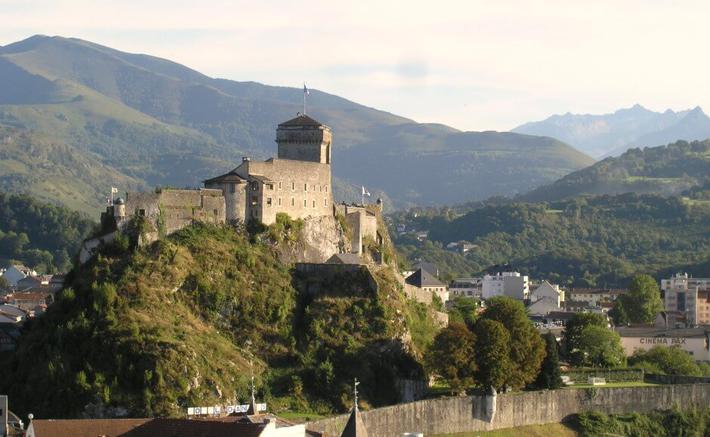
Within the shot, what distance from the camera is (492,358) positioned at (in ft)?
308

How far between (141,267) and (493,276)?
105273 millimetres

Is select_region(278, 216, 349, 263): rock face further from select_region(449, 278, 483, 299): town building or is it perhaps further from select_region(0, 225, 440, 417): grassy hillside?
select_region(449, 278, 483, 299): town building

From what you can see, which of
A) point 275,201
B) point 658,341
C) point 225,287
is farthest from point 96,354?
point 658,341

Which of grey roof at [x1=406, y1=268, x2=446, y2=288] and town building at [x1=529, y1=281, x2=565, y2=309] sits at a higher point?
grey roof at [x1=406, y1=268, x2=446, y2=288]

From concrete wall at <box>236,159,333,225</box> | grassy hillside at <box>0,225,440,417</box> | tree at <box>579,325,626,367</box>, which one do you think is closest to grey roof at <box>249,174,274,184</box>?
concrete wall at <box>236,159,333,225</box>

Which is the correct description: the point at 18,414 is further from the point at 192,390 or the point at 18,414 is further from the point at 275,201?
the point at 275,201

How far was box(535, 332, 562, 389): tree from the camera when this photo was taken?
99.9 metres

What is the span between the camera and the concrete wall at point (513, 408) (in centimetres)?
8344

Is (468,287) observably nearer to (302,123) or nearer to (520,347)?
(302,123)

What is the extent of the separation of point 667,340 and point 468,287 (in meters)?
54.5

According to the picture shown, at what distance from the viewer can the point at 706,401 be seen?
10662 cm

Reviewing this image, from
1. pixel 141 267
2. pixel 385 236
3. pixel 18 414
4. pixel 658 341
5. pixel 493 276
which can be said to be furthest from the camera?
pixel 493 276

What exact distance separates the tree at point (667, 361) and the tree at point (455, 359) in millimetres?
26540

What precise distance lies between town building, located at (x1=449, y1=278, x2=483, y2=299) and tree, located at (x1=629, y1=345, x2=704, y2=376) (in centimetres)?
5431
